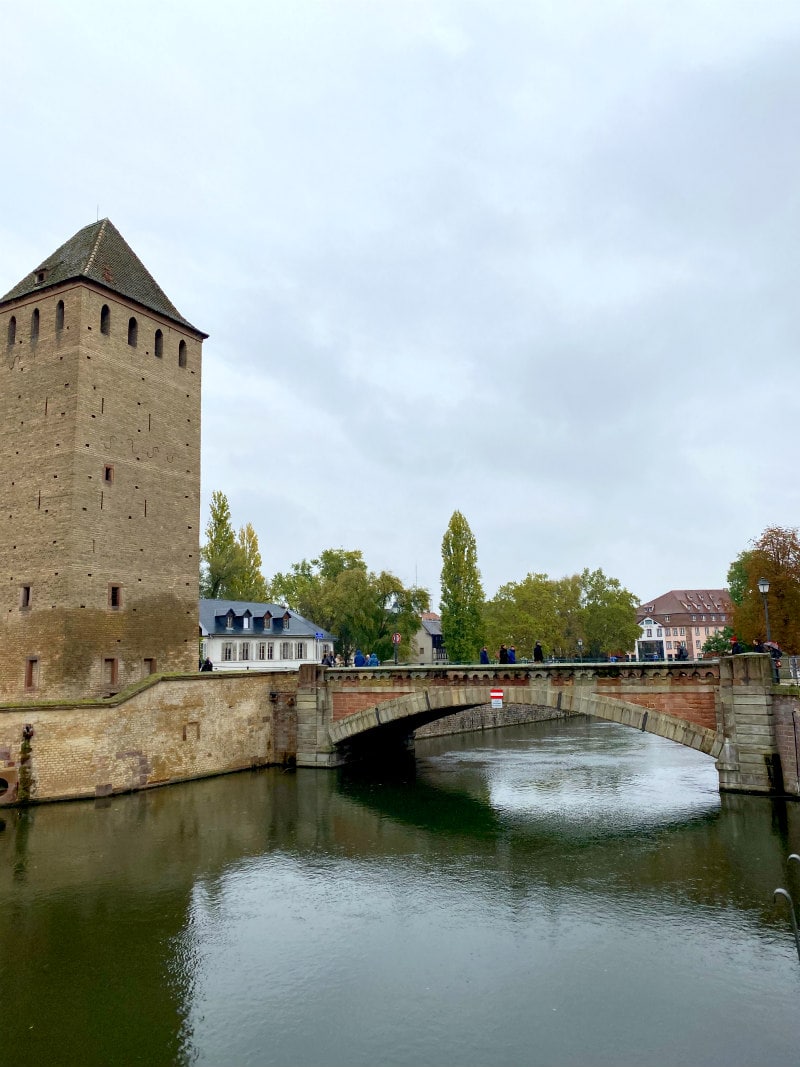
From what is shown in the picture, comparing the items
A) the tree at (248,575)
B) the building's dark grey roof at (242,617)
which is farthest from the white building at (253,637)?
the tree at (248,575)

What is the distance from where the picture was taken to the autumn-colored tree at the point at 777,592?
160ft

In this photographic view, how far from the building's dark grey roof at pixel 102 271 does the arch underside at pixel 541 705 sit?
71.4 feet

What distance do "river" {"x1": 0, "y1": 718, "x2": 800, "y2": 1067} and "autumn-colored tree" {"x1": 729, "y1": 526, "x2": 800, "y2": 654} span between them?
25024 mm

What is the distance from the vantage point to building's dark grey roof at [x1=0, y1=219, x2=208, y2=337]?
115 feet

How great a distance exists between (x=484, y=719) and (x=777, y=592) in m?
22.2

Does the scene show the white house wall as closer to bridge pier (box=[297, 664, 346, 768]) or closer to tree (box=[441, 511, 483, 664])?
tree (box=[441, 511, 483, 664])

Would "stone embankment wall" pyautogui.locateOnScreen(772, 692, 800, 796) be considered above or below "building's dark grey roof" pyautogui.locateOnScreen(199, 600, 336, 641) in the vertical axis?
below

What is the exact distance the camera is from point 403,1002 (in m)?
12.5

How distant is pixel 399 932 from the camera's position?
617 inches

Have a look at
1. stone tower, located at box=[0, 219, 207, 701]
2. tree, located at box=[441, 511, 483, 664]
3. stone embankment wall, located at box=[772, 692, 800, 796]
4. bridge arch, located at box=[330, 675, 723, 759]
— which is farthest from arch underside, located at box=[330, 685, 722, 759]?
tree, located at box=[441, 511, 483, 664]

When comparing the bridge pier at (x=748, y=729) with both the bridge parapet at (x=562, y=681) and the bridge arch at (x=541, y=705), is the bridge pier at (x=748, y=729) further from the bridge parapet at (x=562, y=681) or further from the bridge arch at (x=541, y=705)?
the bridge arch at (x=541, y=705)

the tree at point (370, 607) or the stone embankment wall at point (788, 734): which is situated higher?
the tree at point (370, 607)

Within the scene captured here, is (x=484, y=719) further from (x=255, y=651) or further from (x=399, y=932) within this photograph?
(x=399, y=932)

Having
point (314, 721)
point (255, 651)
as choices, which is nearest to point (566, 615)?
point (255, 651)
